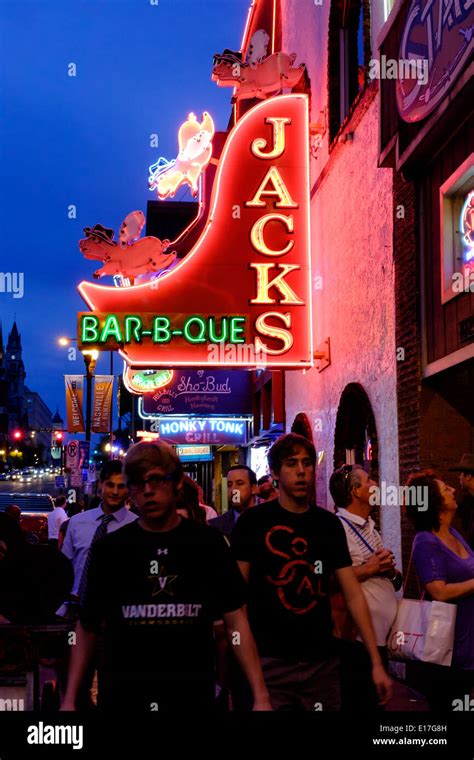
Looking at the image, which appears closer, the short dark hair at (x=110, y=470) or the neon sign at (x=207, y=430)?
the short dark hair at (x=110, y=470)

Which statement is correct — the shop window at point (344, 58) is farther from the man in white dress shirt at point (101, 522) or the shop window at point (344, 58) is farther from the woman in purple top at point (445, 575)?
the woman in purple top at point (445, 575)

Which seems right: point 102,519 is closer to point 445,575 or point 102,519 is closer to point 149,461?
point 445,575

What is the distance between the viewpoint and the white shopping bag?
5.02 meters

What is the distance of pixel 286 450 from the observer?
512 centimetres

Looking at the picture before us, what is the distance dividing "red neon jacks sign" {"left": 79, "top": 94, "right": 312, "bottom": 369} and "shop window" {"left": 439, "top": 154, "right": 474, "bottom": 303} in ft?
16.4

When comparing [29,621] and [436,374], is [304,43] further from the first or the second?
[29,621]

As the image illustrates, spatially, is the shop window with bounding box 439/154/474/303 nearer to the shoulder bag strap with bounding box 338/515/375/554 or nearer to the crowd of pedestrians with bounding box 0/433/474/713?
the crowd of pedestrians with bounding box 0/433/474/713

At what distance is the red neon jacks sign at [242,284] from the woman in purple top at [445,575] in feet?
26.1

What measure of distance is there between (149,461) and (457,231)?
17.9 ft

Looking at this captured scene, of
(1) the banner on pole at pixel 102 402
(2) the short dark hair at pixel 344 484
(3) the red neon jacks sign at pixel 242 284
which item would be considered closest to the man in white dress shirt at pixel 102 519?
(2) the short dark hair at pixel 344 484

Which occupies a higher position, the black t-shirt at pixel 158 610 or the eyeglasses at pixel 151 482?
the eyeglasses at pixel 151 482

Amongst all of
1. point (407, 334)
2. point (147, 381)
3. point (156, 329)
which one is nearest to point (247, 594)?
point (407, 334)

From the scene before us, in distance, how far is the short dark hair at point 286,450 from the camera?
511 centimetres

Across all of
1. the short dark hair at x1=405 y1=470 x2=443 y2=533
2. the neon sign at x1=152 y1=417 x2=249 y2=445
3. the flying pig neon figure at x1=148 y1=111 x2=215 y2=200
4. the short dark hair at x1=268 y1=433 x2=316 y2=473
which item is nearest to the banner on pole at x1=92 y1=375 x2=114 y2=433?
the neon sign at x1=152 y1=417 x2=249 y2=445
